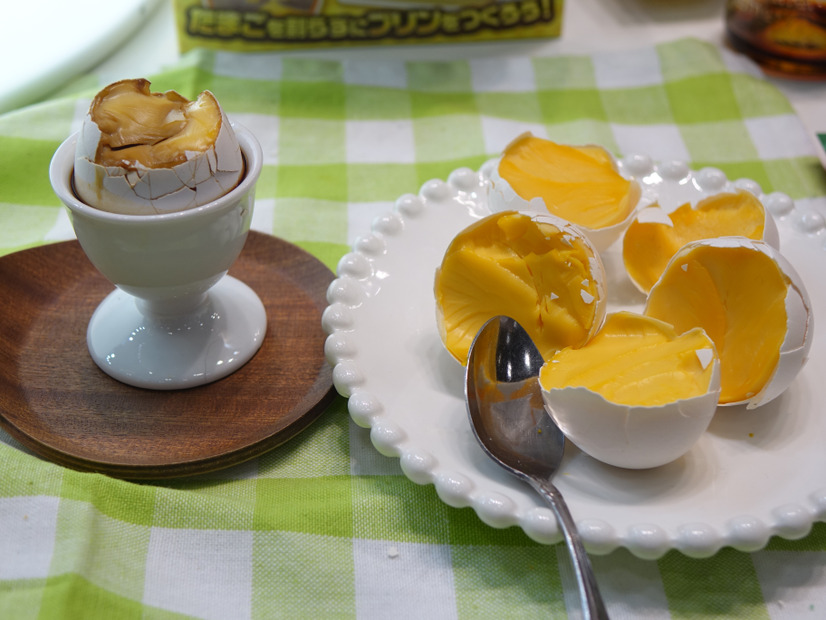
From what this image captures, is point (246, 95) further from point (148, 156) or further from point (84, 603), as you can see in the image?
Result: point (84, 603)

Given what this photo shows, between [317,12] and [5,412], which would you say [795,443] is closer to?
[5,412]

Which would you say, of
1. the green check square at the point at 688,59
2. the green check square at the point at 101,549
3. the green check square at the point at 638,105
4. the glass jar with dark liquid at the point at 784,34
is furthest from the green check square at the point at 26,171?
the glass jar with dark liquid at the point at 784,34

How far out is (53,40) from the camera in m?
1.23

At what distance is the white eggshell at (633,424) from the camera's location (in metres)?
0.54

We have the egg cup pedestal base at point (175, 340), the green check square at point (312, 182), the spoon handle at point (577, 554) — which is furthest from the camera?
the green check square at point (312, 182)

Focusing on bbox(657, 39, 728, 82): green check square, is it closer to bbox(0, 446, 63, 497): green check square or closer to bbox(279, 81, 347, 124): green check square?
bbox(279, 81, 347, 124): green check square

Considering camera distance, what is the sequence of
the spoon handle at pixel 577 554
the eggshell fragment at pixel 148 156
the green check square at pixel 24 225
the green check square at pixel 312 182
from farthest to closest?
the green check square at pixel 312 182
the green check square at pixel 24 225
the eggshell fragment at pixel 148 156
the spoon handle at pixel 577 554

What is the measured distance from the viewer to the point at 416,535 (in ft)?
2.00

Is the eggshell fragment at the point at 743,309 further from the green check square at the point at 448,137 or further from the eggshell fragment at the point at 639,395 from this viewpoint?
the green check square at the point at 448,137

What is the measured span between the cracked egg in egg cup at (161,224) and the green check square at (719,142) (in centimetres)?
72

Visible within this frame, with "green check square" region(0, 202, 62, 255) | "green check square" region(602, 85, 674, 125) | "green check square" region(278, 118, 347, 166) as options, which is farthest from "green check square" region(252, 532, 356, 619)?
"green check square" region(602, 85, 674, 125)

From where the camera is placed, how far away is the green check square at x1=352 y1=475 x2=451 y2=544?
2.00ft

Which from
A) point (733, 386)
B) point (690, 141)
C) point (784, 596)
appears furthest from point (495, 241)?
point (690, 141)

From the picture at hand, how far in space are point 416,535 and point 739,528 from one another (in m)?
0.23
